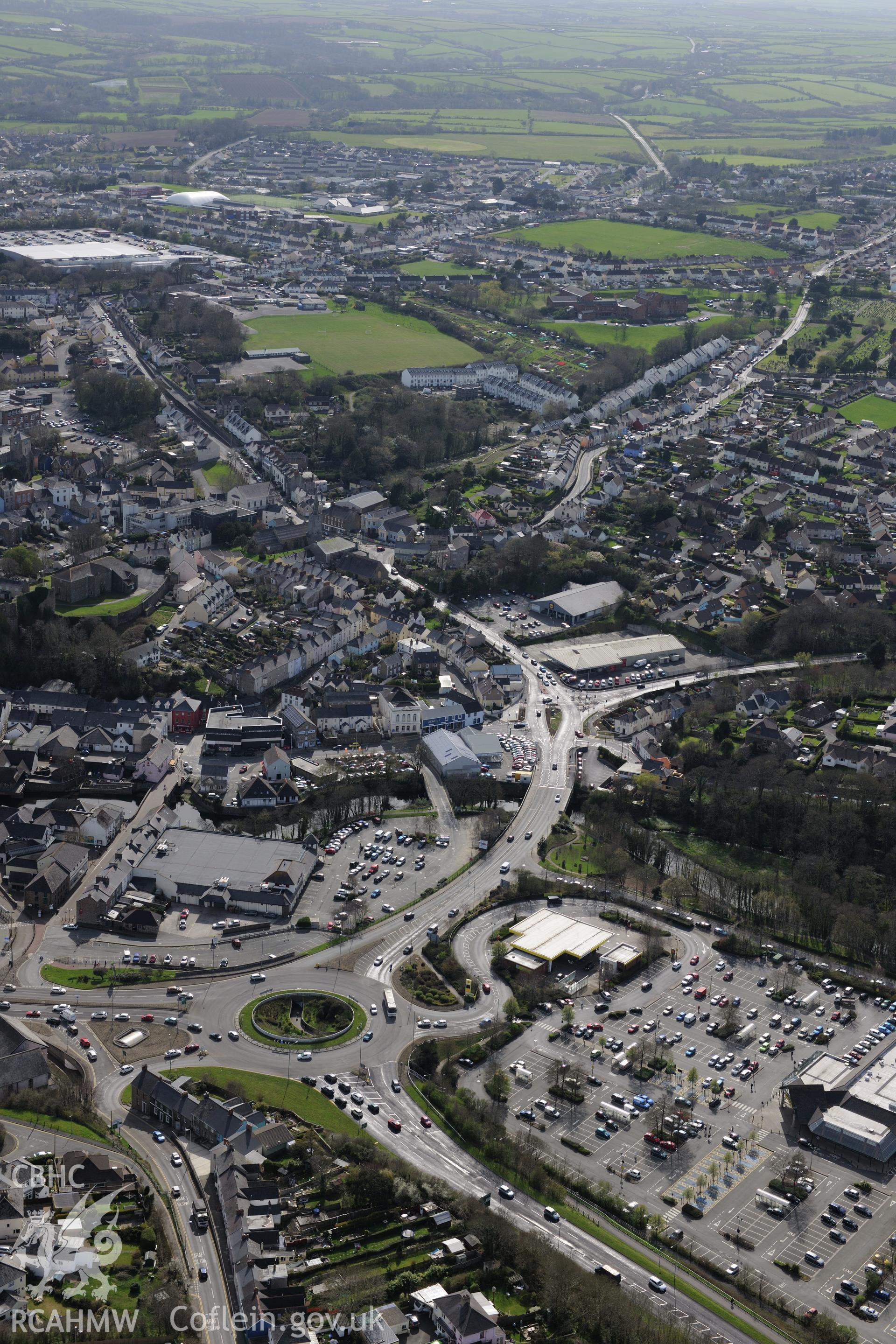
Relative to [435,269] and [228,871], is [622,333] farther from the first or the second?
[228,871]

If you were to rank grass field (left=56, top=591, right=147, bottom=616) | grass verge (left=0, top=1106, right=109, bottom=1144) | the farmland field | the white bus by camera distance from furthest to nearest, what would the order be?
1. the farmland field
2. grass field (left=56, top=591, right=147, bottom=616)
3. grass verge (left=0, top=1106, right=109, bottom=1144)
4. the white bus

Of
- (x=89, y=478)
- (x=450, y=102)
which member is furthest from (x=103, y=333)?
(x=450, y=102)

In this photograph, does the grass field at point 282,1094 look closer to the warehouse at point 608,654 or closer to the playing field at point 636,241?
the warehouse at point 608,654

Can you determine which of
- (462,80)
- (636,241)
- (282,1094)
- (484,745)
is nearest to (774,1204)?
(282,1094)

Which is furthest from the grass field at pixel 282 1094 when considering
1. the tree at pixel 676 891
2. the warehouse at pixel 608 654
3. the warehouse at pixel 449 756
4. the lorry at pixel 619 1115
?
the warehouse at pixel 608 654

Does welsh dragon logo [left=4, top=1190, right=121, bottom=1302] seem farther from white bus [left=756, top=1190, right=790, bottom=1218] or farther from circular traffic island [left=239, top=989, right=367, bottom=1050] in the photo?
white bus [left=756, top=1190, right=790, bottom=1218]

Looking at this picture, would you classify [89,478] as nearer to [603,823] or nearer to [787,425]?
[603,823]

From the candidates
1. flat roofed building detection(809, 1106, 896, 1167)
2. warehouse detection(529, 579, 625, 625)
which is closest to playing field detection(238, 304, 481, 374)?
warehouse detection(529, 579, 625, 625)
